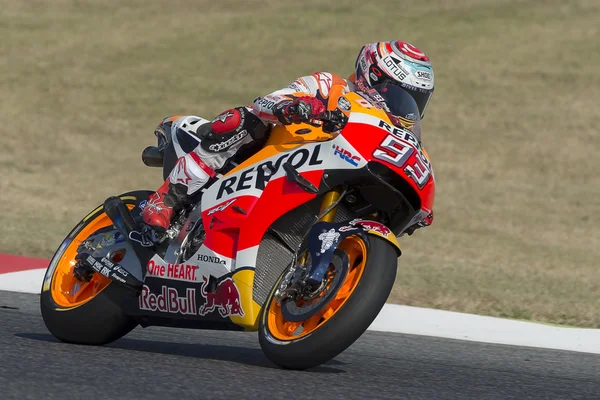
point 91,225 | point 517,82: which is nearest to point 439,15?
point 517,82

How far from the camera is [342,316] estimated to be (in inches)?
170

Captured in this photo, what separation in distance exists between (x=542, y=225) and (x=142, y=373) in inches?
443

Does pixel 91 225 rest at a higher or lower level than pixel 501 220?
higher

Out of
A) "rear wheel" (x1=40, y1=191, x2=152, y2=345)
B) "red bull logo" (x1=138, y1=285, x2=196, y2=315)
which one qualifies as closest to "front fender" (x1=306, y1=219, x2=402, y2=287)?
"red bull logo" (x1=138, y1=285, x2=196, y2=315)

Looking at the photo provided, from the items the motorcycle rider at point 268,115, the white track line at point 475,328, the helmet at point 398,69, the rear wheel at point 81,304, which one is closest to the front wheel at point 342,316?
the motorcycle rider at point 268,115

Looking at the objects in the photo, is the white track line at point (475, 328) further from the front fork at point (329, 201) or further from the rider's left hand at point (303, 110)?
the rider's left hand at point (303, 110)

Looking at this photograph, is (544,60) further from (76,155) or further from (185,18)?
(76,155)

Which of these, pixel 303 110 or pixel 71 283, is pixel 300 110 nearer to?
pixel 303 110

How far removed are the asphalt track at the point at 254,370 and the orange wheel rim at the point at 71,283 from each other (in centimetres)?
24

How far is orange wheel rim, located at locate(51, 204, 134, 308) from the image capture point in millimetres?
5605

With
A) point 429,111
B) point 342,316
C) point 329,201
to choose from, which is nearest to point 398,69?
point 329,201

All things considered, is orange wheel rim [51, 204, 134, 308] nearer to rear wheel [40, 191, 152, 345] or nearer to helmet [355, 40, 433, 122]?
rear wheel [40, 191, 152, 345]

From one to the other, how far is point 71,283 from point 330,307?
1.86m

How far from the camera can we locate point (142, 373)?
4480 mm
